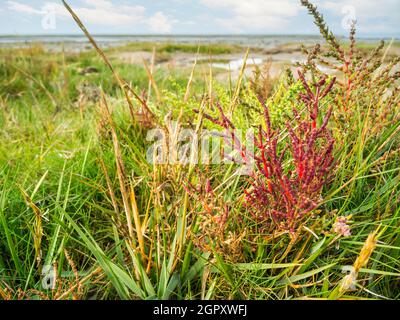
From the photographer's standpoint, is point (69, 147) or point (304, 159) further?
point (69, 147)

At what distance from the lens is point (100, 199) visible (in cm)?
176

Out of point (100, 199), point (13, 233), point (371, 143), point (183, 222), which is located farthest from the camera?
point (100, 199)

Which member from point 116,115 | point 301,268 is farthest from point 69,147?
point 301,268

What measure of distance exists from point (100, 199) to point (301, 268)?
38.5 inches

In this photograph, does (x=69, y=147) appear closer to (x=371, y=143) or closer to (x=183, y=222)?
(x=183, y=222)

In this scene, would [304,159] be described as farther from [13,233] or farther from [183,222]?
[13,233]

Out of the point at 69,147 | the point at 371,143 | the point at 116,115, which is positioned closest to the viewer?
the point at 371,143

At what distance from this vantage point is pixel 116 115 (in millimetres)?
2557

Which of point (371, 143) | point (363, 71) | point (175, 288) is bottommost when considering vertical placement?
point (175, 288)

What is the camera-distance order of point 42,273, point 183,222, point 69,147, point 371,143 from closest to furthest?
1. point 183,222
2. point 42,273
3. point 371,143
4. point 69,147
